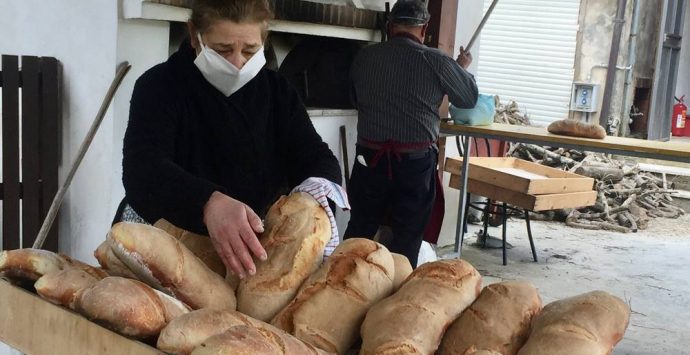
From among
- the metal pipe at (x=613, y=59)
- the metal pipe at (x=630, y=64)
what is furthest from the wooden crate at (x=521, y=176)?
the metal pipe at (x=630, y=64)

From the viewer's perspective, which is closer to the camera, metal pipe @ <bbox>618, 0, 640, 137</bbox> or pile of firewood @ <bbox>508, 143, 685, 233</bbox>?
pile of firewood @ <bbox>508, 143, 685, 233</bbox>

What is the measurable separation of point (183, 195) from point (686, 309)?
5.11 m

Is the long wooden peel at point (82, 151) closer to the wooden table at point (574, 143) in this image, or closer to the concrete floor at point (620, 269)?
the wooden table at point (574, 143)

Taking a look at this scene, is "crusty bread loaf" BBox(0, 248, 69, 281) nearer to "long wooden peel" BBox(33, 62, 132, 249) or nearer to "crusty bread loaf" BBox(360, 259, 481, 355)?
"crusty bread loaf" BBox(360, 259, 481, 355)

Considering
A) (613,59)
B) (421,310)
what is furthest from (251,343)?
(613,59)

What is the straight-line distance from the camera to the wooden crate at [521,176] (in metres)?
5.79

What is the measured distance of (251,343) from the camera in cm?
105

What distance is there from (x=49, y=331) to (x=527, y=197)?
492cm

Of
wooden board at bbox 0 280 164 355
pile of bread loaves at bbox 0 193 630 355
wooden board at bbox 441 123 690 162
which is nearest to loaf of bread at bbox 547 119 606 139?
wooden board at bbox 441 123 690 162

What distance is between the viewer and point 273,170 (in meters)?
2.10

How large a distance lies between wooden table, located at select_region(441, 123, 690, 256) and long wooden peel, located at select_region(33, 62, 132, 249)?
2.82 meters

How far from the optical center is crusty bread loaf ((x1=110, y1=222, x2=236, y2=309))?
1.35m

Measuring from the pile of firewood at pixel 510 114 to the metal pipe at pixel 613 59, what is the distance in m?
1.24

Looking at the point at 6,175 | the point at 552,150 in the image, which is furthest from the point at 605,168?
the point at 6,175
